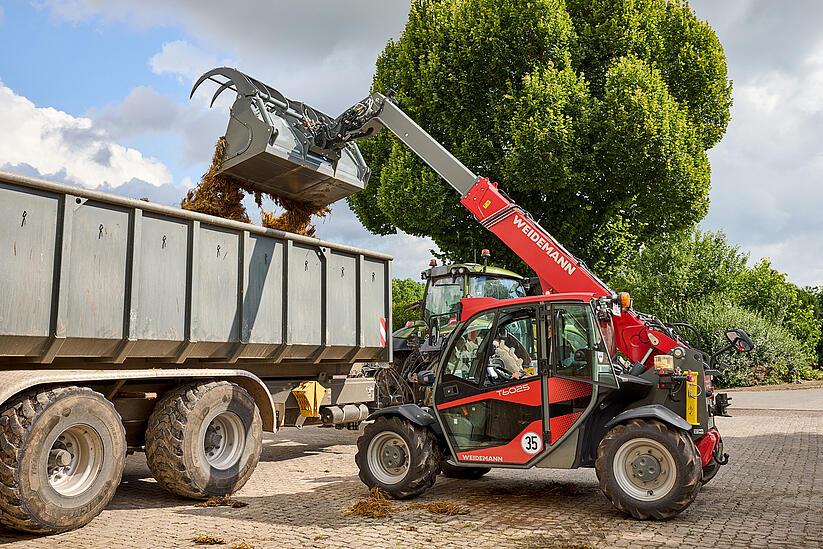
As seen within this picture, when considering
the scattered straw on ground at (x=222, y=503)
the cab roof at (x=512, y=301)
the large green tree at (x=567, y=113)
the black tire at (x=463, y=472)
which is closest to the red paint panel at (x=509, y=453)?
the cab roof at (x=512, y=301)

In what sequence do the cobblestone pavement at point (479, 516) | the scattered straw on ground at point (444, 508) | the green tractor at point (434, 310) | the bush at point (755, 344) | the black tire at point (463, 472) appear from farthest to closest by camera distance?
the bush at point (755, 344)
the green tractor at point (434, 310)
the black tire at point (463, 472)
the scattered straw on ground at point (444, 508)
the cobblestone pavement at point (479, 516)

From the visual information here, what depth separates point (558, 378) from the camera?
6.44 m

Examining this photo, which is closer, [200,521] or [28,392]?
[28,392]

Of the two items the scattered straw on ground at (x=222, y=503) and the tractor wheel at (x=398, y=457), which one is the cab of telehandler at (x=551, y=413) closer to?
the tractor wheel at (x=398, y=457)

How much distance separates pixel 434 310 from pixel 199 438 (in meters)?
5.67

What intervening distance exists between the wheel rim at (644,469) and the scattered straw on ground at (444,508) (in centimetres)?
144

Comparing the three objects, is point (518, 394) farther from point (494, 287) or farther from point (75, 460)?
point (494, 287)

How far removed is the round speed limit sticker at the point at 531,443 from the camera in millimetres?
6449

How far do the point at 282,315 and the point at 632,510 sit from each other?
14.1 ft

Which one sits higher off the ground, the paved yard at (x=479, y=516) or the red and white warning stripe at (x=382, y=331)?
the red and white warning stripe at (x=382, y=331)

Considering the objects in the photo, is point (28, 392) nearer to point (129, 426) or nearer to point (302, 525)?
point (129, 426)

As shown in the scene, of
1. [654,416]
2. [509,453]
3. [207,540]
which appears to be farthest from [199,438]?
→ [654,416]

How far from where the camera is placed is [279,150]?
27.6ft

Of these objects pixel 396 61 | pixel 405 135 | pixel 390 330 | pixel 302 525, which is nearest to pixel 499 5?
pixel 396 61
